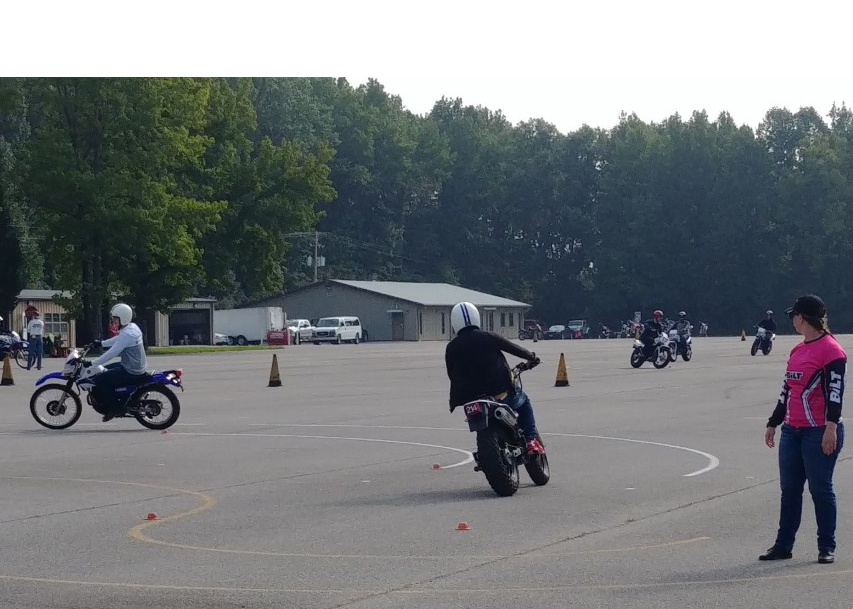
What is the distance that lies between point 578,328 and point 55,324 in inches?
2108

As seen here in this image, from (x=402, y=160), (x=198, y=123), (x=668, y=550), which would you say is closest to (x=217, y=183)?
(x=198, y=123)

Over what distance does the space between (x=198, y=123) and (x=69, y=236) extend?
909 cm

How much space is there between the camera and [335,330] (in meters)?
89.0

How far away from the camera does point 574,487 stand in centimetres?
1286

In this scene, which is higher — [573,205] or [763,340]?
[573,205]

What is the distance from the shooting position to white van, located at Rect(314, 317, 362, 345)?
291ft

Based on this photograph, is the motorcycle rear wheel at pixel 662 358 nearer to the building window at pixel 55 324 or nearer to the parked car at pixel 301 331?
the building window at pixel 55 324

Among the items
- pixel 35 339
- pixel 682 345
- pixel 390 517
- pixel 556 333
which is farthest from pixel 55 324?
pixel 390 517

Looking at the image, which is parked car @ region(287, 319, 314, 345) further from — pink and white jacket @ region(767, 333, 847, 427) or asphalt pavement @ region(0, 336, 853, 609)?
pink and white jacket @ region(767, 333, 847, 427)

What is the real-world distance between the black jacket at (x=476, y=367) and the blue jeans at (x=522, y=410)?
14cm

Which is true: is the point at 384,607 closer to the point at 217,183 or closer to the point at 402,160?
the point at 217,183

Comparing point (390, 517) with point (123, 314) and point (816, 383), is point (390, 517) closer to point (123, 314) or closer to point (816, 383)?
point (816, 383)

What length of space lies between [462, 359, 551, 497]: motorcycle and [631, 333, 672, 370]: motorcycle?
26927mm

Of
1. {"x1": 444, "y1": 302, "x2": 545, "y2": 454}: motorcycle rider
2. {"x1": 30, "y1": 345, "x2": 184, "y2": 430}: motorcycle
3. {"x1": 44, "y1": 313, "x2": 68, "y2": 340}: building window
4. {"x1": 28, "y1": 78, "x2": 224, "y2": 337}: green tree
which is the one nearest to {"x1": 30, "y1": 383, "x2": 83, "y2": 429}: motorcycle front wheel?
{"x1": 30, "y1": 345, "x2": 184, "y2": 430}: motorcycle
